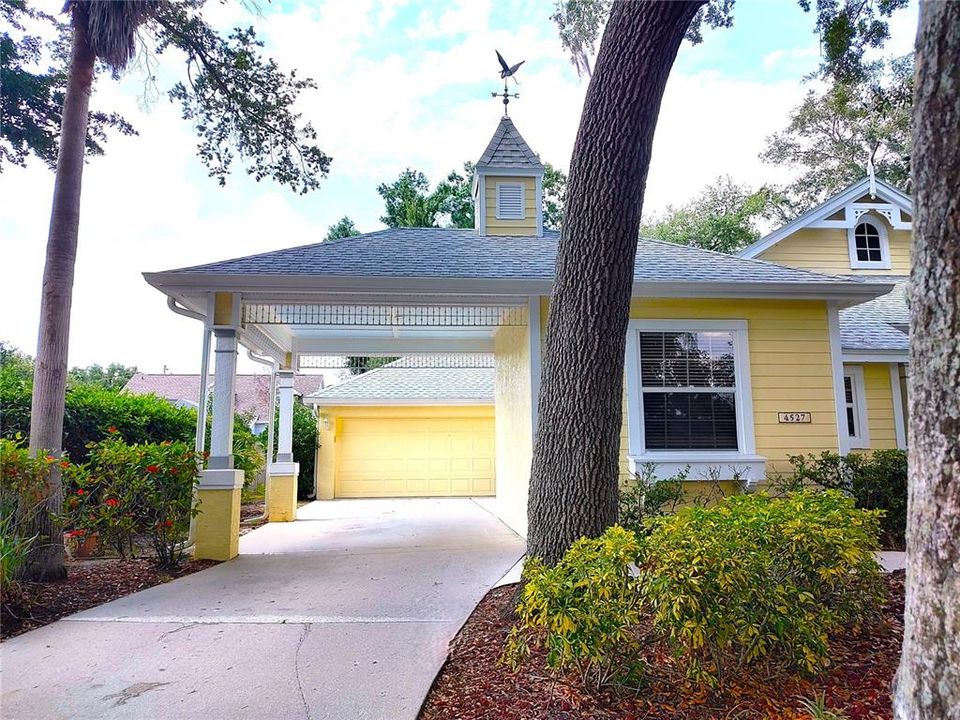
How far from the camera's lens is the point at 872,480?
22.7ft

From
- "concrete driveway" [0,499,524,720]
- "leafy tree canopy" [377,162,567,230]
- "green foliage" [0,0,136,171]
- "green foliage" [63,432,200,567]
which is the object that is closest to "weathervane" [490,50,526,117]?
"green foliage" [0,0,136,171]

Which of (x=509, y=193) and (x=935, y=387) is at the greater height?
(x=509, y=193)

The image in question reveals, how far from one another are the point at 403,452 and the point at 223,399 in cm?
884

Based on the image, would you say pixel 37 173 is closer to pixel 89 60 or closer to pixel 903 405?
pixel 89 60

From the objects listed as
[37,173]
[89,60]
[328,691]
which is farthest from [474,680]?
[37,173]

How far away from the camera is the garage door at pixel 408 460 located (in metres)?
15.1

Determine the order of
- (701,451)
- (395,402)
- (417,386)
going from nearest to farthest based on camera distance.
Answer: (701,451) < (395,402) < (417,386)

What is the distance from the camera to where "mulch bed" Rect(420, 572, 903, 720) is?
2.91 meters

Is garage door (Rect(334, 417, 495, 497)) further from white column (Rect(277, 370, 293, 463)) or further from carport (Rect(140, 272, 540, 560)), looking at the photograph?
white column (Rect(277, 370, 293, 463))

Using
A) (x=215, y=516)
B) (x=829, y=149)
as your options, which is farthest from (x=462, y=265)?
(x=829, y=149)

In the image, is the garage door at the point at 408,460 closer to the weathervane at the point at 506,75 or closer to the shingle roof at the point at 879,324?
the weathervane at the point at 506,75

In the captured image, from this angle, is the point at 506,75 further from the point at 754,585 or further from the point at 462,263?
the point at 754,585

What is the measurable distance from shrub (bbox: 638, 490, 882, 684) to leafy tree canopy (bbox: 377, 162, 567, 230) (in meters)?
23.5

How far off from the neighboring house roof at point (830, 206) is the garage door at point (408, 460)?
767 cm
